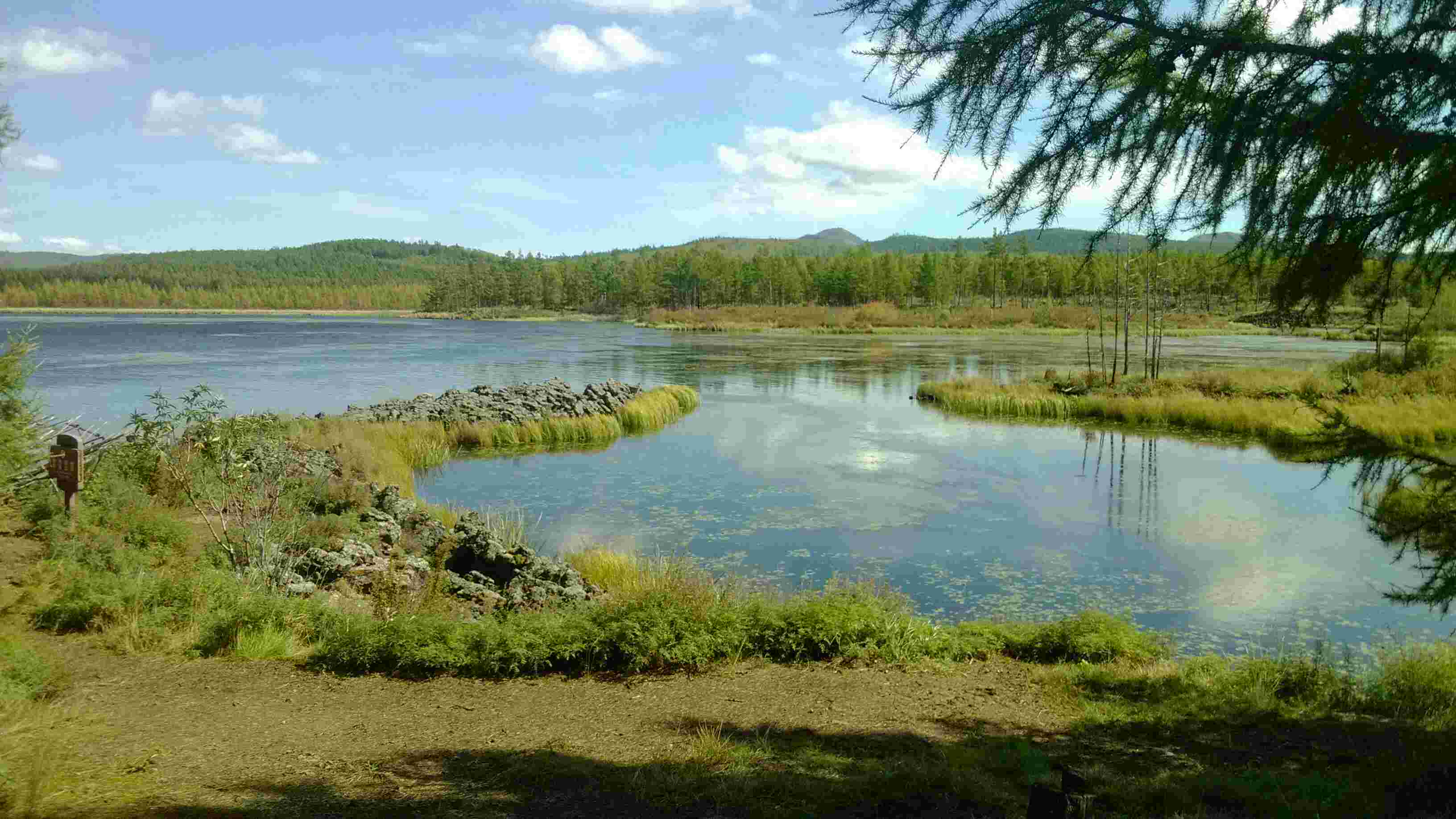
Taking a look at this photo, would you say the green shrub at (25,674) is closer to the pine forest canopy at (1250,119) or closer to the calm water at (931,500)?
the pine forest canopy at (1250,119)

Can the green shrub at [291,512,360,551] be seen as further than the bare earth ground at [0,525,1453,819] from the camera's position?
Yes

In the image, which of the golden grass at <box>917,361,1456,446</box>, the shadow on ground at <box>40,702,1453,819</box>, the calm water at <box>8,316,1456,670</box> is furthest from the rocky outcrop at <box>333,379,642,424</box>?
the shadow on ground at <box>40,702,1453,819</box>

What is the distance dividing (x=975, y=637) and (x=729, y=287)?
128452 mm

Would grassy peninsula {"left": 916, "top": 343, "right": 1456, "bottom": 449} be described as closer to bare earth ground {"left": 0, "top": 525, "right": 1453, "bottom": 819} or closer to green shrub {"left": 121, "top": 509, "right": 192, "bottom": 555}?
bare earth ground {"left": 0, "top": 525, "right": 1453, "bottom": 819}

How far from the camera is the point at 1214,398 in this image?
28844 mm

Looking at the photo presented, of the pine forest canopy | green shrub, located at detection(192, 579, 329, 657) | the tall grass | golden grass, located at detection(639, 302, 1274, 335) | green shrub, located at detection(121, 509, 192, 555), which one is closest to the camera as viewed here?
the pine forest canopy

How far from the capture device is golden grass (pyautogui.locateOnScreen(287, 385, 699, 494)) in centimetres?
1731

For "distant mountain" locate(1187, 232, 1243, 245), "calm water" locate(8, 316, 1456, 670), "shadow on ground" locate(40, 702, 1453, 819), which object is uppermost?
"distant mountain" locate(1187, 232, 1243, 245)

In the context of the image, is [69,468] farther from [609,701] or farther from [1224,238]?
[1224,238]

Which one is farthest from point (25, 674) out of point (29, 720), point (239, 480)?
point (239, 480)

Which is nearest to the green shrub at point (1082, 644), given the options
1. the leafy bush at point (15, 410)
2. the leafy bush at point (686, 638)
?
the leafy bush at point (686, 638)

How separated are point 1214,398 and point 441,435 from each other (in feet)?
76.6

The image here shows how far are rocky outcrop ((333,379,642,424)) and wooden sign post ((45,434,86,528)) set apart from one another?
13.5m

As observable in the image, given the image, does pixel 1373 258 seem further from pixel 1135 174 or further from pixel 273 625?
pixel 273 625
